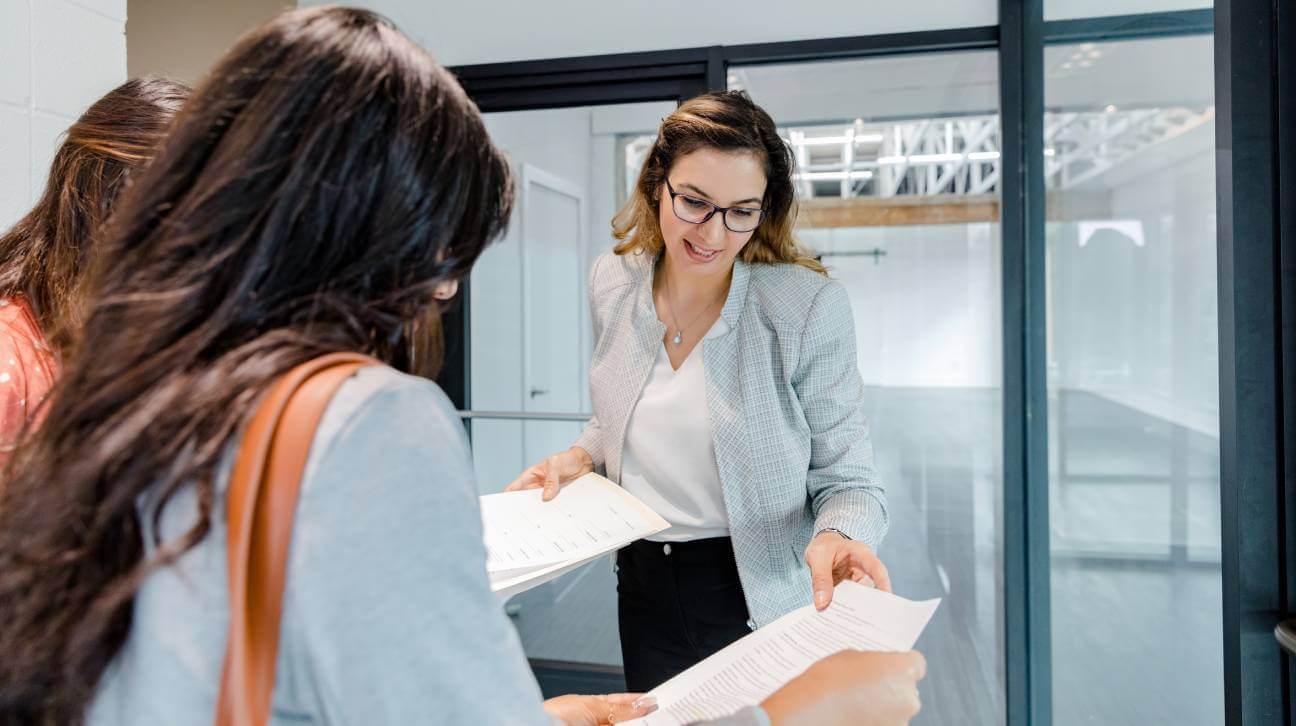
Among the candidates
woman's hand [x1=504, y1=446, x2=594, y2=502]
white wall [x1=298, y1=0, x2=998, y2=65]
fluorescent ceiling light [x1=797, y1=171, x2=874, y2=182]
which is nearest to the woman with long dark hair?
woman's hand [x1=504, y1=446, x2=594, y2=502]

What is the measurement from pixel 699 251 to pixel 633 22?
1.29 meters

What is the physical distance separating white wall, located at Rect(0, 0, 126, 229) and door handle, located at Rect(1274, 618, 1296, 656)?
188 centimetres

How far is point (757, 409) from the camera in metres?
1.31

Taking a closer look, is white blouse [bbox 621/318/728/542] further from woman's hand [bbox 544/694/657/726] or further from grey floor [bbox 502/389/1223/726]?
grey floor [bbox 502/389/1223/726]

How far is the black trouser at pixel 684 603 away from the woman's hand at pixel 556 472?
17 cm

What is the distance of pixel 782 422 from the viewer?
131 cm

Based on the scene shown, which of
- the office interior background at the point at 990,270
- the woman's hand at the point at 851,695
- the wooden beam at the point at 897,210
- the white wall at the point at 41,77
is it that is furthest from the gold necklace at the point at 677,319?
the white wall at the point at 41,77

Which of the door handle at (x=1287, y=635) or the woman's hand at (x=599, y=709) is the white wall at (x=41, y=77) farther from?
the door handle at (x=1287, y=635)

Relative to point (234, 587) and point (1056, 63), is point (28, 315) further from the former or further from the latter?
point (1056, 63)

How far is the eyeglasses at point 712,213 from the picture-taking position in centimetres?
130

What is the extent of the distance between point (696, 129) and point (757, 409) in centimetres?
46

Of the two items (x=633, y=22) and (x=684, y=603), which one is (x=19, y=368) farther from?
(x=633, y=22)

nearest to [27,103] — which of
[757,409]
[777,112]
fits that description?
[757,409]

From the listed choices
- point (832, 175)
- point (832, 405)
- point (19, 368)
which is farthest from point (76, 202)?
point (832, 175)
